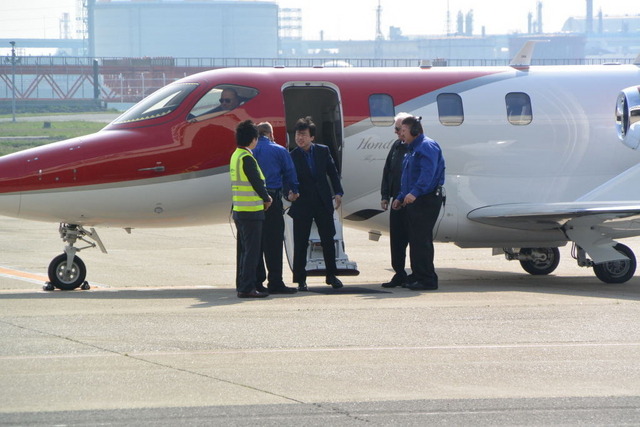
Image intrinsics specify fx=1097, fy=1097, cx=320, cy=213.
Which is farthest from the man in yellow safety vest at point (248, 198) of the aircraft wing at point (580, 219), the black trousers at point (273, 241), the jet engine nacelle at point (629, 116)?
the jet engine nacelle at point (629, 116)

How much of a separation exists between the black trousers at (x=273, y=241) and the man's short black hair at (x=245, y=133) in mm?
789

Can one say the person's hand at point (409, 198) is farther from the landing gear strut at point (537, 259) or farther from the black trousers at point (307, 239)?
the landing gear strut at point (537, 259)

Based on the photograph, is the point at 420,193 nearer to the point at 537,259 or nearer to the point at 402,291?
the point at 402,291

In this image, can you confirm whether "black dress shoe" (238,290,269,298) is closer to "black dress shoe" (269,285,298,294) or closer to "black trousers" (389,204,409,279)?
"black dress shoe" (269,285,298,294)

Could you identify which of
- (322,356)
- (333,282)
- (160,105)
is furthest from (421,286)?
(322,356)

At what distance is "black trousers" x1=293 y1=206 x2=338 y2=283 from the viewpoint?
42.7 ft

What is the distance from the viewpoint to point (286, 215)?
1384 centimetres

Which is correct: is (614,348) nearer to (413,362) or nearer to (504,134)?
(413,362)

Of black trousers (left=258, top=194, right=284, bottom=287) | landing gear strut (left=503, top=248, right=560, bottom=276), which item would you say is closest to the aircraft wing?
landing gear strut (left=503, top=248, right=560, bottom=276)

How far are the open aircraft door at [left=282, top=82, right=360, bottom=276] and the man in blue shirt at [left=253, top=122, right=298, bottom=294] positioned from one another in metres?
0.70

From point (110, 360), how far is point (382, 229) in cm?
713

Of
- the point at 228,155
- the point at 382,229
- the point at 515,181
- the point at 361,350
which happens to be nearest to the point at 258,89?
the point at 228,155

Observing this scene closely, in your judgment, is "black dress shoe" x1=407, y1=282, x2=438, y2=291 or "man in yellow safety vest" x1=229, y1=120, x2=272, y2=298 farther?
"black dress shoe" x1=407, y1=282, x2=438, y2=291

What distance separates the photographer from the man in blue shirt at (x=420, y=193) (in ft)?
42.6
